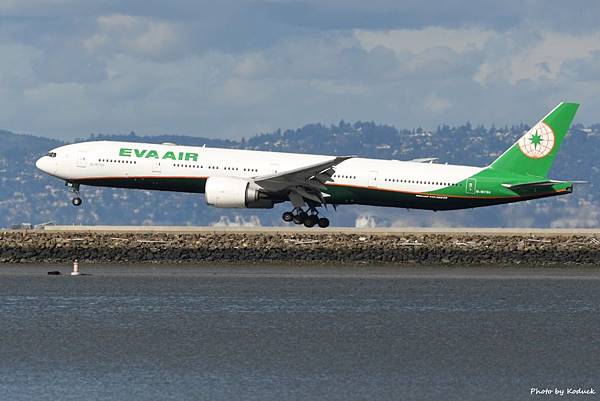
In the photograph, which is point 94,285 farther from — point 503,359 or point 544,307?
point 503,359

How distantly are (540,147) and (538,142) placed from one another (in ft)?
1.28

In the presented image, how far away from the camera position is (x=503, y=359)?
1737 inches

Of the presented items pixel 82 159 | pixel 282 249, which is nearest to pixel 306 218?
pixel 282 249

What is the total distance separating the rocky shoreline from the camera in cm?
7206

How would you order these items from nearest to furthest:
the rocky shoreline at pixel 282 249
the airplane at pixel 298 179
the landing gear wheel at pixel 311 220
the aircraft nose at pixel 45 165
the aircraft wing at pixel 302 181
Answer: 1. the aircraft wing at pixel 302 181
2. the airplane at pixel 298 179
3. the rocky shoreline at pixel 282 249
4. the landing gear wheel at pixel 311 220
5. the aircraft nose at pixel 45 165

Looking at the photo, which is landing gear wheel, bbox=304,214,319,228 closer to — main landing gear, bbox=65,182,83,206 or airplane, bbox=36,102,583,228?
airplane, bbox=36,102,583,228

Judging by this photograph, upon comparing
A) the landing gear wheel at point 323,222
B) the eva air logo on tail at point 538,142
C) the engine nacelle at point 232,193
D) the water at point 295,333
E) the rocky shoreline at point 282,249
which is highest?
the eva air logo on tail at point 538,142

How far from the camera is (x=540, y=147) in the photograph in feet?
245

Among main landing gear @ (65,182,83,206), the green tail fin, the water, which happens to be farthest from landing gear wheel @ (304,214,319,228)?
main landing gear @ (65,182,83,206)

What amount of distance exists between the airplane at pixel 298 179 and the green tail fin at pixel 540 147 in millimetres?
1431

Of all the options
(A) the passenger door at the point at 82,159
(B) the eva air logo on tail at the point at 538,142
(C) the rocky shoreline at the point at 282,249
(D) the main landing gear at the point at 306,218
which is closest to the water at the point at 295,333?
(C) the rocky shoreline at the point at 282,249

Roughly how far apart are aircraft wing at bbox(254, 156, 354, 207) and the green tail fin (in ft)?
32.1

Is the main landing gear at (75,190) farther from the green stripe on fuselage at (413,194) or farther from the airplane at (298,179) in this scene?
the green stripe on fuselage at (413,194)

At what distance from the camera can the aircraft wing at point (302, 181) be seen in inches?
2699
